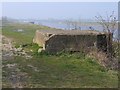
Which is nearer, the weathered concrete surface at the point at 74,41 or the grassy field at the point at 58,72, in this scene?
the grassy field at the point at 58,72

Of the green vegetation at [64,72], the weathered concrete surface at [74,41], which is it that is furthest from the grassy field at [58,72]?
the weathered concrete surface at [74,41]

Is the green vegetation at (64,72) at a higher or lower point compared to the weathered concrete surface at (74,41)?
lower

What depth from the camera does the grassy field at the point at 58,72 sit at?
25.7 ft

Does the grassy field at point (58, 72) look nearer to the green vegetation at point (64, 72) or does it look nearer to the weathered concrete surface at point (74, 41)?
the green vegetation at point (64, 72)

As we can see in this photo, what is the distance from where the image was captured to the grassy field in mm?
7832

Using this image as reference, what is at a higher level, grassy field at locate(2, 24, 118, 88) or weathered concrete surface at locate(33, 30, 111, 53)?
weathered concrete surface at locate(33, 30, 111, 53)

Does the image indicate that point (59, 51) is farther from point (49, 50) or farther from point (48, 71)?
point (48, 71)

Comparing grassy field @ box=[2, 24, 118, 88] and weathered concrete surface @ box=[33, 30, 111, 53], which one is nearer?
grassy field @ box=[2, 24, 118, 88]

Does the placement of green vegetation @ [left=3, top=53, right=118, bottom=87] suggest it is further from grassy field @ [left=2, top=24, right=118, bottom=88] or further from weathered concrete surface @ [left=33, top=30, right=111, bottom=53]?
weathered concrete surface @ [left=33, top=30, right=111, bottom=53]

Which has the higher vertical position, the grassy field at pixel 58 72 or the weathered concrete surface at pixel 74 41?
the weathered concrete surface at pixel 74 41

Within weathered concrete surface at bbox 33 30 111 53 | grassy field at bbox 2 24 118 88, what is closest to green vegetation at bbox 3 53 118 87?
grassy field at bbox 2 24 118 88

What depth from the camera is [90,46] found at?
1239cm

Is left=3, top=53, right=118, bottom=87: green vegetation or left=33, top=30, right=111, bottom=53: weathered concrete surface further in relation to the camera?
left=33, top=30, right=111, bottom=53: weathered concrete surface

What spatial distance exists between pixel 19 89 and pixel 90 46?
565 centimetres
